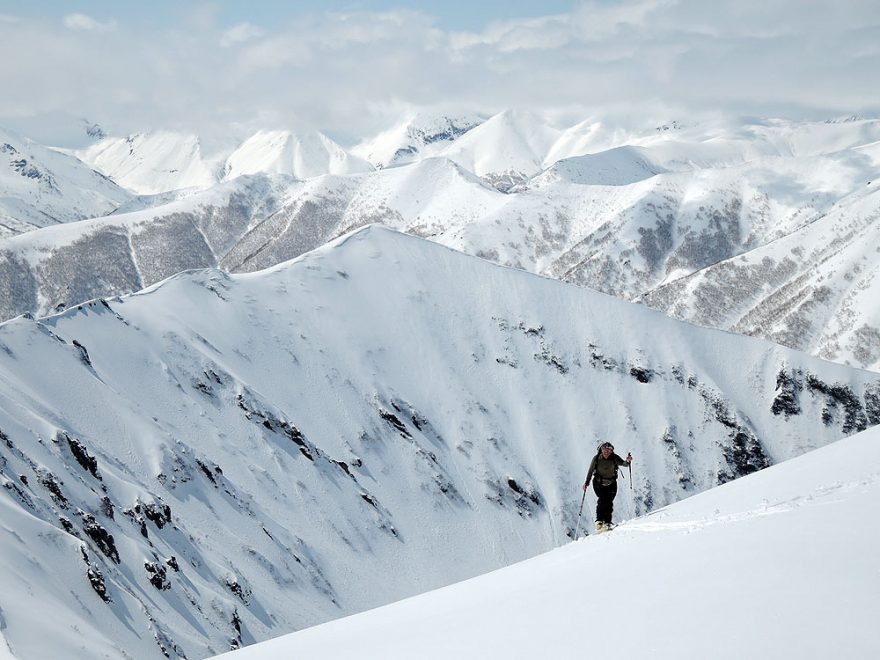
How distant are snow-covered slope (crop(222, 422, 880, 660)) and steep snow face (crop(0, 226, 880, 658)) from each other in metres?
11.6

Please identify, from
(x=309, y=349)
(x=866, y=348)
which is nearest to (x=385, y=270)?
(x=309, y=349)

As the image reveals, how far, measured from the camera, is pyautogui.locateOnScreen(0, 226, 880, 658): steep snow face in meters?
50.1

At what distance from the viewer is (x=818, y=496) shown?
1269cm

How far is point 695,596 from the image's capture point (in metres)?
9.13

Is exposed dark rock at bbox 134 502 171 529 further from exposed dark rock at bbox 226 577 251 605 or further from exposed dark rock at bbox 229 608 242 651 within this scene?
exposed dark rock at bbox 229 608 242 651

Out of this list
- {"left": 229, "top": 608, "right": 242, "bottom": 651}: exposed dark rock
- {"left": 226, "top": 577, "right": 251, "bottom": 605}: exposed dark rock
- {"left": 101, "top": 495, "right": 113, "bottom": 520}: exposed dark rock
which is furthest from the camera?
{"left": 226, "top": 577, "right": 251, "bottom": 605}: exposed dark rock

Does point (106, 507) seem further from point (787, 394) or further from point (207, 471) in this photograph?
point (787, 394)

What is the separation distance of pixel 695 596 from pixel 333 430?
290ft

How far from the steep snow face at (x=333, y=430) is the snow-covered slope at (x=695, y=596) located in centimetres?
1157

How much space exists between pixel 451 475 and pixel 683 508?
83.0 metres

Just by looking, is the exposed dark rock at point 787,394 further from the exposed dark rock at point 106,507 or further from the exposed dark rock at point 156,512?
the exposed dark rock at point 106,507

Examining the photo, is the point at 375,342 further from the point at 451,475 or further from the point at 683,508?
the point at 683,508

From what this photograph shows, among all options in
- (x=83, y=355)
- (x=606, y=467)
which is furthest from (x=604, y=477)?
(x=83, y=355)

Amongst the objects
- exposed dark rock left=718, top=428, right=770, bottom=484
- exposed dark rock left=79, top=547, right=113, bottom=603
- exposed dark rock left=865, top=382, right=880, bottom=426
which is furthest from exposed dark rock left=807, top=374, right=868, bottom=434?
exposed dark rock left=79, top=547, right=113, bottom=603
